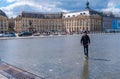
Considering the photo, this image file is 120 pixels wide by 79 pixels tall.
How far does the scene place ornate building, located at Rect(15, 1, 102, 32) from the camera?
14762 cm

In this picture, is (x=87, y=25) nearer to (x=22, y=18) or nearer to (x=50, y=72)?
(x=22, y=18)

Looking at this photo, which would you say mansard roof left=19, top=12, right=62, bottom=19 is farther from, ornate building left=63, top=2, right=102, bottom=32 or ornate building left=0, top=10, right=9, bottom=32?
ornate building left=0, top=10, right=9, bottom=32

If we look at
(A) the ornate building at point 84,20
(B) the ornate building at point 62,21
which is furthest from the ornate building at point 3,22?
(A) the ornate building at point 84,20

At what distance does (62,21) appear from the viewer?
535ft

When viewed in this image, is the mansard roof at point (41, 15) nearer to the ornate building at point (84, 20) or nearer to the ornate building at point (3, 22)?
the ornate building at point (84, 20)

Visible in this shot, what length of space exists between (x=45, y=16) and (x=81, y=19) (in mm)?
25948

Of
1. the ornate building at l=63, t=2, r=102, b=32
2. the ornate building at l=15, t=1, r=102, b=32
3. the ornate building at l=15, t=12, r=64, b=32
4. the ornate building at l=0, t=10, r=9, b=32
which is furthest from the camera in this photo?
the ornate building at l=15, t=12, r=64, b=32

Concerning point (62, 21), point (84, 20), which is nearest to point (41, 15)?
point (62, 21)

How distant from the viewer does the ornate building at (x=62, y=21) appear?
148 meters

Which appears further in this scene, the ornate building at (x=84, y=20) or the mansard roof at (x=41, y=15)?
the mansard roof at (x=41, y=15)

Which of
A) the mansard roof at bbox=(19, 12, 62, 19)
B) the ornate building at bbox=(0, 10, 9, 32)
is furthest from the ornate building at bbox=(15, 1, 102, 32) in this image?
the ornate building at bbox=(0, 10, 9, 32)

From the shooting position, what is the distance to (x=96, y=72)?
35.0ft

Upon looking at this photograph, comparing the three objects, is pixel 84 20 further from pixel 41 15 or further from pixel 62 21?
pixel 41 15

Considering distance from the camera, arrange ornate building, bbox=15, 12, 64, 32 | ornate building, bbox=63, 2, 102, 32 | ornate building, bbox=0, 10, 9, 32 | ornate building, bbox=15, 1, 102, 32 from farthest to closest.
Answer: ornate building, bbox=15, 12, 64, 32
ornate building, bbox=15, 1, 102, 32
ornate building, bbox=63, 2, 102, 32
ornate building, bbox=0, 10, 9, 32
